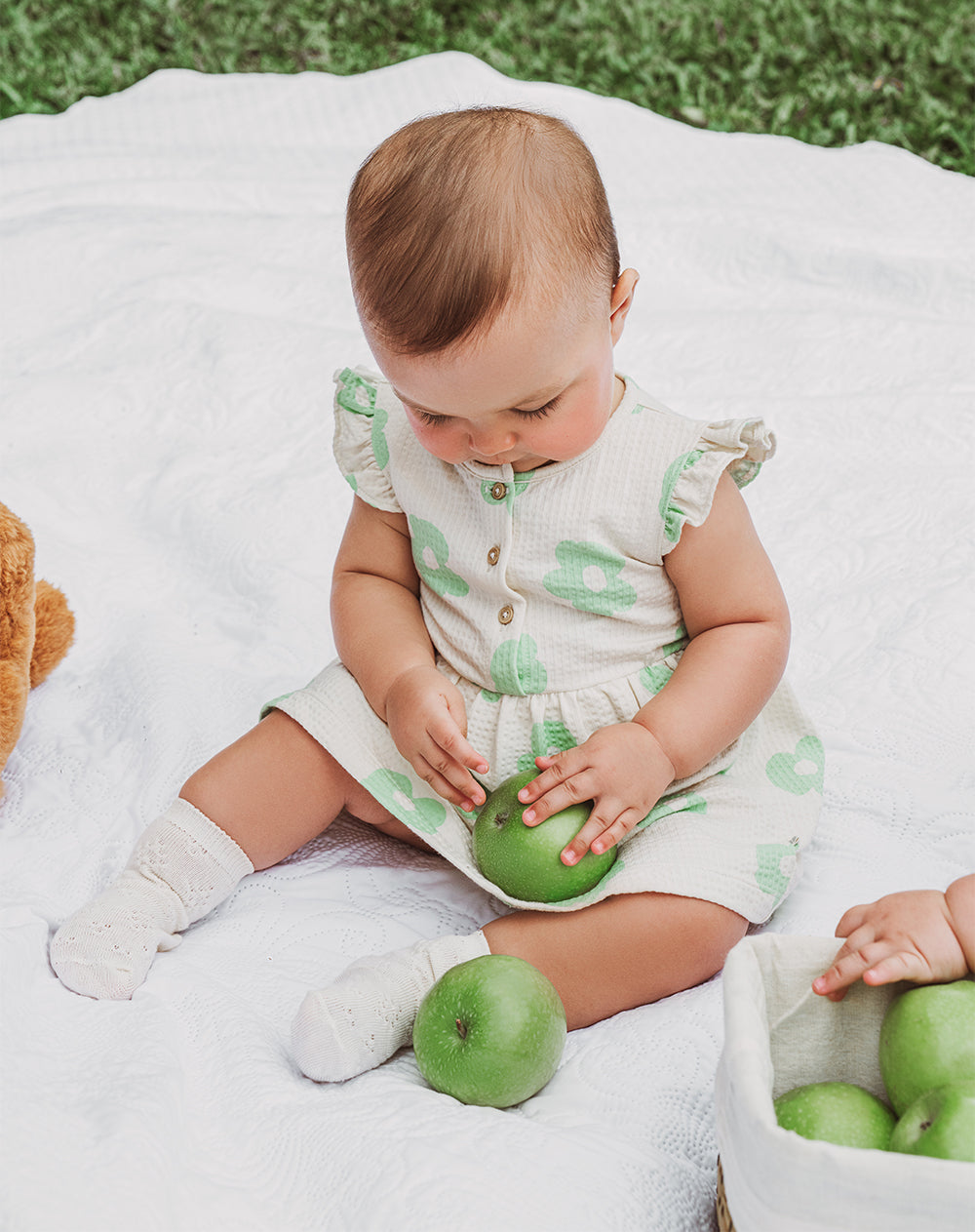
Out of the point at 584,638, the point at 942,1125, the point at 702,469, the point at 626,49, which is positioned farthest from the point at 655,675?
the point at 626,49

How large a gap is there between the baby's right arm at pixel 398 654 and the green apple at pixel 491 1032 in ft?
0.62

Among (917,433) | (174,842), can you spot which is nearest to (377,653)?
(174,842)

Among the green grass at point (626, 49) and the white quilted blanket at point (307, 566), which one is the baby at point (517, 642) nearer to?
the white quilted blanket at point (307, 566)

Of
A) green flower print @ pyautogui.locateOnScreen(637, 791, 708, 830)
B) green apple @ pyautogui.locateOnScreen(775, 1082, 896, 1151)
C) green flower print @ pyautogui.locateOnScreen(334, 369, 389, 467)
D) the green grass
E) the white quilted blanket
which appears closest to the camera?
green apple @ pyautogui.locateOnScreen(775, 1082, 896, 1151)

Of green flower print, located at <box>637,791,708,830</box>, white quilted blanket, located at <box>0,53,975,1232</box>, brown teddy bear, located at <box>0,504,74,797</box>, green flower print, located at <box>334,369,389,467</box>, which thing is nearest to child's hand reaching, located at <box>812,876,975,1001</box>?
white quilted blanket, located at <box>0,53,975,1232</box>

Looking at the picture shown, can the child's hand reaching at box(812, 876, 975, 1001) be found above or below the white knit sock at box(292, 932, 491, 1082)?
above

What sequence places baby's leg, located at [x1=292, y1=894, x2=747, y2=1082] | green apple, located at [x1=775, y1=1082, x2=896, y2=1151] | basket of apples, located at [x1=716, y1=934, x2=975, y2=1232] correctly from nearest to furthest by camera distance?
basket of apples, located at [x1=716, y1=934, x2=975, y2=1232] < green apple, located at [x1=775, y1=1082, x2=896, y2=1151] < baby's leg, located at [x1=292, y1=894, x2=747, y2=1082]

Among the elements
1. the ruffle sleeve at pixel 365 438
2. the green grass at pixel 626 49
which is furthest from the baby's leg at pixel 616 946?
the green grass at pixel 626 49

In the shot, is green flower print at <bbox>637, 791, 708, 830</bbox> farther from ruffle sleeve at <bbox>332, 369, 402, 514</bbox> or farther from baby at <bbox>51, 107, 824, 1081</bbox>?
ruffle sleeve at <bbox>332, 369, 402, 514</bbox>

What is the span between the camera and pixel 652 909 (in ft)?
3.54

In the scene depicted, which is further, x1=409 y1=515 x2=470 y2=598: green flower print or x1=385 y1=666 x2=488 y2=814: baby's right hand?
x1=409 y1=515 x2=470 y2=598: green flower print

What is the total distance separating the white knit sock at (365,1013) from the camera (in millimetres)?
1001

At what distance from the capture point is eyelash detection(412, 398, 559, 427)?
3.47 feet

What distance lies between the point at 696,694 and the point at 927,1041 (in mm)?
395
